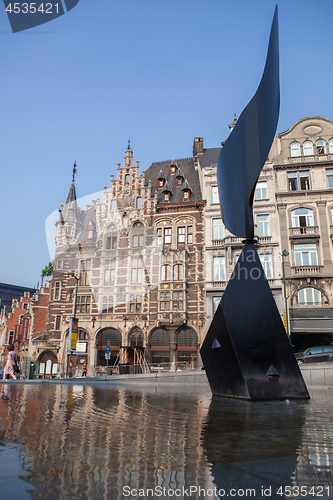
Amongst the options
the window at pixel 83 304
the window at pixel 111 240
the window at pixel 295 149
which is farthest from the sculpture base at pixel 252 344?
the window at pixel 111 240

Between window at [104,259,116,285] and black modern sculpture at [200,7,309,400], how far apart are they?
2632cm

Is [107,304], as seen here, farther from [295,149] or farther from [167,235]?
[295,149]

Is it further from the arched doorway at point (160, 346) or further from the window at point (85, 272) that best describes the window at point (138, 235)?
the arched doorway at point (160, 346)

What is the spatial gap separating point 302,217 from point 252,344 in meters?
24.7

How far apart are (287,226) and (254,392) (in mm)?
24487

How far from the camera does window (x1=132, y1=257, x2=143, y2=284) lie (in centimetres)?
3419

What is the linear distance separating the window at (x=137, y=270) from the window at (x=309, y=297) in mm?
13638

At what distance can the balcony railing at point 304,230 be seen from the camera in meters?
29.7

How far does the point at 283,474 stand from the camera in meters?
2.80

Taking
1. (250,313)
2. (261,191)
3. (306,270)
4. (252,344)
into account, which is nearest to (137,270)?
(261,191)

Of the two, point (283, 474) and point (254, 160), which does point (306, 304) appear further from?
point (283, 474)

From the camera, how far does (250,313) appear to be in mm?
8375

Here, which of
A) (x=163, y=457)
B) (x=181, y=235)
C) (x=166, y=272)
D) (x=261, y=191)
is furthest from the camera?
(x=181, y=235)

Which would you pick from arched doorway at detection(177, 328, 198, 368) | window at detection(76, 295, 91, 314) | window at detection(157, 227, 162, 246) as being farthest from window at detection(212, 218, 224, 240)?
window at detection(76, 295, 91, 314)
